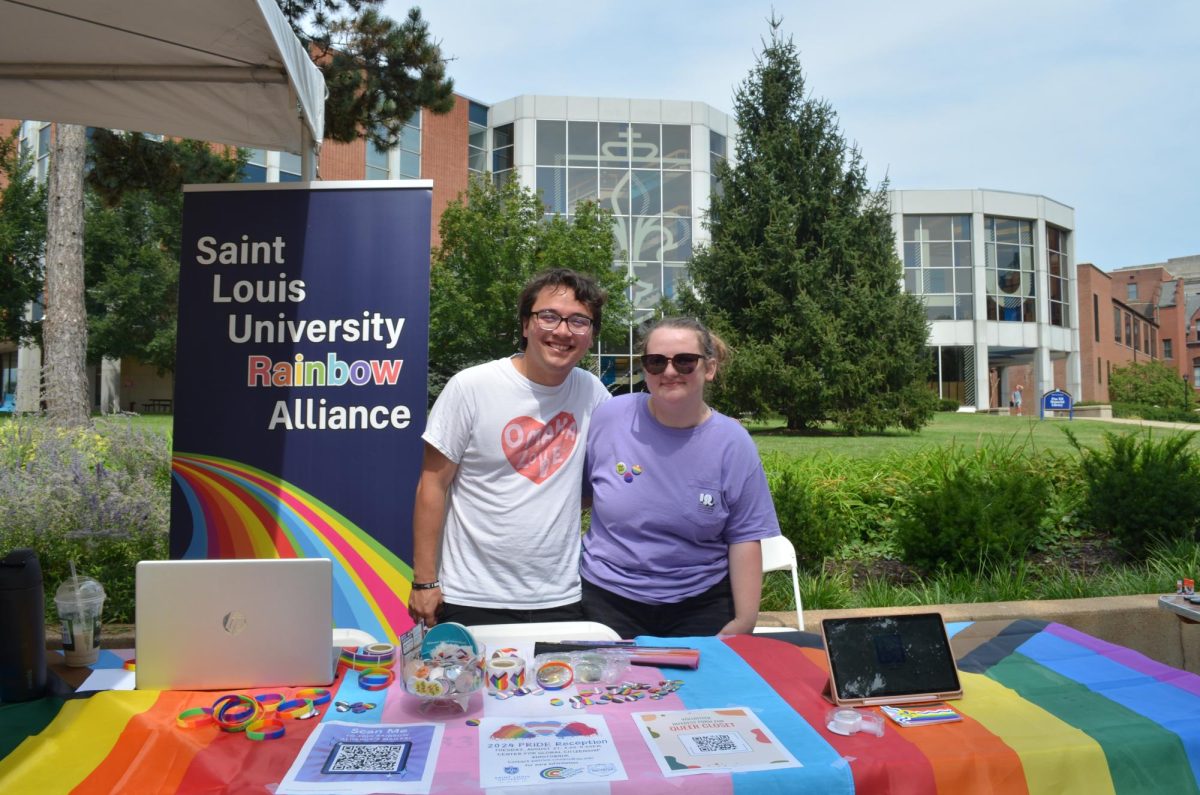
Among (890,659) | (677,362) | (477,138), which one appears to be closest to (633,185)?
(477,138)

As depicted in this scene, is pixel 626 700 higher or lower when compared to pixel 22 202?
lower

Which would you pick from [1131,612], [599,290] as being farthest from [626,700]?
[1131,612]

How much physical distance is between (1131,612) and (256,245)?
4.61m

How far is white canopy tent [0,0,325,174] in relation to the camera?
289 centimetres

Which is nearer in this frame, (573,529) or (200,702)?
(200,702)

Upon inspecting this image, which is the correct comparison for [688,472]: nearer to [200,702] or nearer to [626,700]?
[626,700]

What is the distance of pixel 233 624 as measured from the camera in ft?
5.96

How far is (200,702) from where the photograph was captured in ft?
5.82

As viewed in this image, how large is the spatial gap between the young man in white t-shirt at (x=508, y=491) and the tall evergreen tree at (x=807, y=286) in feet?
48.4

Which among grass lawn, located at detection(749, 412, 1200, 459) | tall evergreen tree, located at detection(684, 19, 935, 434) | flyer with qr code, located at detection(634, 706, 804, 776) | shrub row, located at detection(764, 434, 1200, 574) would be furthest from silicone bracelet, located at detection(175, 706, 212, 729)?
tall evergreen tree, located at detection(684, 19, 935, 434)

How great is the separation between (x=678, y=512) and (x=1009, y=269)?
132 ft

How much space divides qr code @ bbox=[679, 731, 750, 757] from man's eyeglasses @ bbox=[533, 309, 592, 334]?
1404 millimetres

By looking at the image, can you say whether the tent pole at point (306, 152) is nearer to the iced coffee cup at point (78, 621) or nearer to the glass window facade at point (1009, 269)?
the iced coffee cup at point (78, 621)

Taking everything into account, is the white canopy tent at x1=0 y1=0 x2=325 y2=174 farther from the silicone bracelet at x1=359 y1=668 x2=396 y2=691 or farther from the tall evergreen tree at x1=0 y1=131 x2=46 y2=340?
the tall evergreen tree at x1=0 y1=131 x2=46 y2=340
